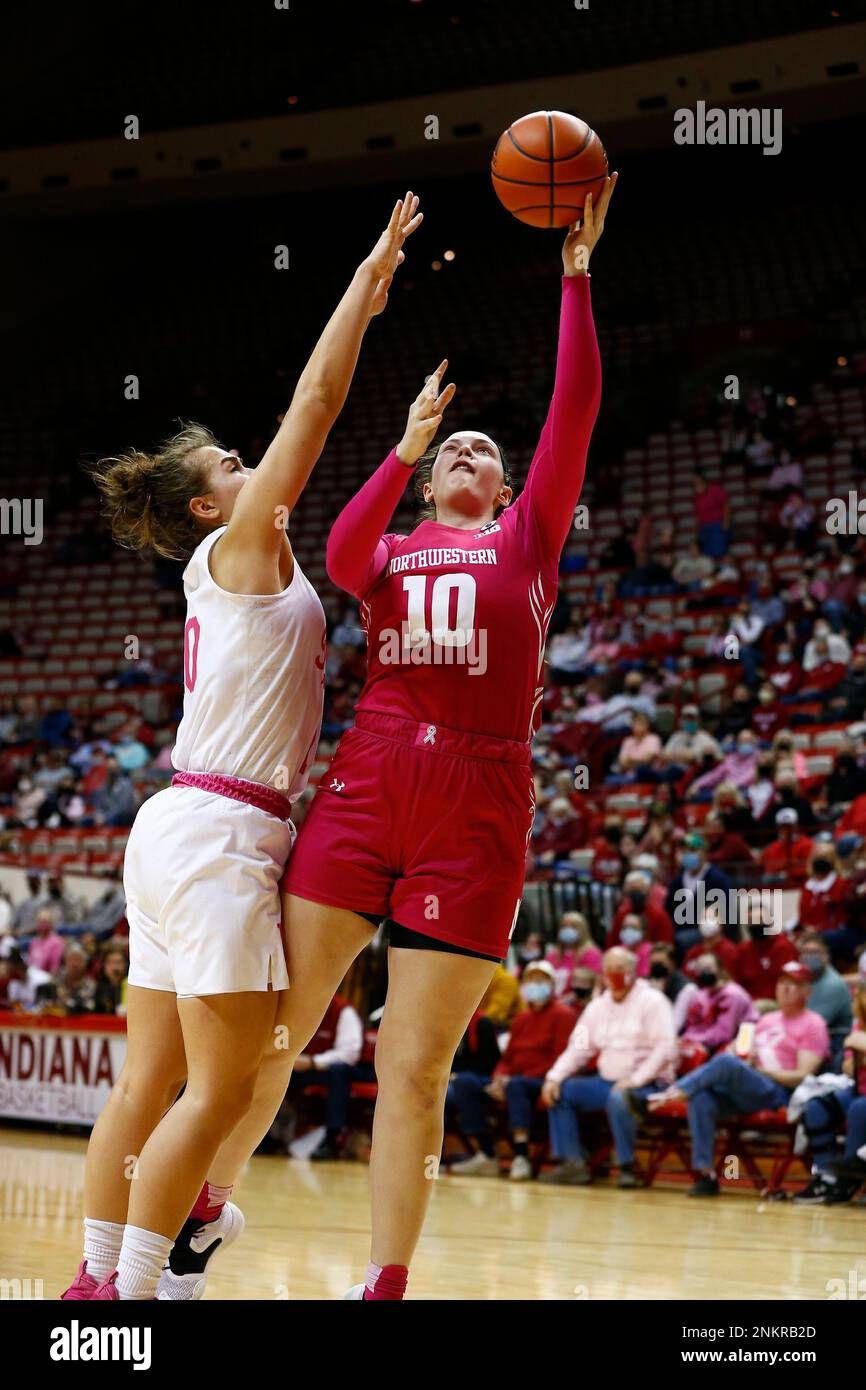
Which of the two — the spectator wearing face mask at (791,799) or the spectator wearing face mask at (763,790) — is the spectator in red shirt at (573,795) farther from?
the spectator wearing face mask at (791,799)

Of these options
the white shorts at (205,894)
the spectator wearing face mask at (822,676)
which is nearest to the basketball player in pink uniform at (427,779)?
the white shorts at (205,894)

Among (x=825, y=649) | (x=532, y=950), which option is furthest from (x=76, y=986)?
(x=825, y=649)

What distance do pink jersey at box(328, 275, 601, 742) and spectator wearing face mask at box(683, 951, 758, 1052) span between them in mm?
5461

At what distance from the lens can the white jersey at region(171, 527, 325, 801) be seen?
364cm

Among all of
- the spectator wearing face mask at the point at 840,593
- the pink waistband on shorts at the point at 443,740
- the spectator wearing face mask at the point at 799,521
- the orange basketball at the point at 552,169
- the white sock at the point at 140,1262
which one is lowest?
the white sock at the point at 140,1262

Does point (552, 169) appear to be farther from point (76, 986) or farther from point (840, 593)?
point (840, 593)

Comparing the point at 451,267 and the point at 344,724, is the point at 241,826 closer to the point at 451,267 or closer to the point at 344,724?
the point at 344,724

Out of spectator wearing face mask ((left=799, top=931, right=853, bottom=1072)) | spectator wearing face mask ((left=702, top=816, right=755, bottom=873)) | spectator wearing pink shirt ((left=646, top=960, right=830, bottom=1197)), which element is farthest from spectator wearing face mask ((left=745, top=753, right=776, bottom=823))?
spectator wearing pink shirt ((left=646, top=960, right=830, bottom=1197))

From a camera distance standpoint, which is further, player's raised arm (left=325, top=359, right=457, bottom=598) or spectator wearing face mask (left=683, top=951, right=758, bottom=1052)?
spectator wearing face mask (left=683, top=951, right=758, bottom=1052)

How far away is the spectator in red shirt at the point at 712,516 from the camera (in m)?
15.5

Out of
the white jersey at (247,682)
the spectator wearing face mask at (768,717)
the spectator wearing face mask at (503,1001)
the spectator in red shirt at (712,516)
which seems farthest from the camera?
the spectator in red shirt at (712,516)

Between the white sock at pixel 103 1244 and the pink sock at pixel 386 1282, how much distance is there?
58cm

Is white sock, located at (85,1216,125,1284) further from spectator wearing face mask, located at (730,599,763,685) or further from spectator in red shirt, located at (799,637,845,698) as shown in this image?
spectator wearing face mask, located at (730,599,763,685)

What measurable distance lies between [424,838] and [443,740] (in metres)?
0.24
